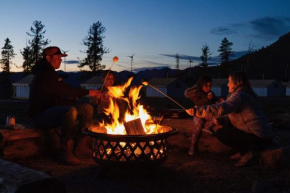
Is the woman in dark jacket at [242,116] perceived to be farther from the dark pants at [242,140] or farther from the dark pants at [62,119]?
the dark pants at [62,119]

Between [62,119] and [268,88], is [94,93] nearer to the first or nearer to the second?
[62,119]

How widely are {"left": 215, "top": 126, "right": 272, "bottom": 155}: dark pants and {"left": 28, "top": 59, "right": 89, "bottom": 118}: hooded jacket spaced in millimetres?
2415

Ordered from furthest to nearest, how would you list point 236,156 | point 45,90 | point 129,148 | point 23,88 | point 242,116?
point 23,88, point 236,156, point 45,90, point 242,116, point 129,148

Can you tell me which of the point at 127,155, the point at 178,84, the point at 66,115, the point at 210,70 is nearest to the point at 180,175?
the point at 127,155

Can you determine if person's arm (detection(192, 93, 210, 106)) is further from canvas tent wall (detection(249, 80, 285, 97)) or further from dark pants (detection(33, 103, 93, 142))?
canvas tent wall (detection(249, 80, 285, 97))

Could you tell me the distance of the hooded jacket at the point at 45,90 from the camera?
538 cm

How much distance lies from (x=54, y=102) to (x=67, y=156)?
95cm

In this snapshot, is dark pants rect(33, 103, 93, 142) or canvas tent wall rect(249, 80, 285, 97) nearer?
dark pants rect(33, 103, 93, 142)

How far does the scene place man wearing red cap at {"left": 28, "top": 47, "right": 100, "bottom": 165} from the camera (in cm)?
534

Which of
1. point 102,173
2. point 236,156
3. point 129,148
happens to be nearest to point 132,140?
point 129,148

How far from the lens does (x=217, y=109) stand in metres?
4.85

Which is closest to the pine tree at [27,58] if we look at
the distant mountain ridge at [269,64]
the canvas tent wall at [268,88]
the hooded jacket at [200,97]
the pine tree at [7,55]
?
the pine tree at [7,55]

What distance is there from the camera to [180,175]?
Result: 4980mm

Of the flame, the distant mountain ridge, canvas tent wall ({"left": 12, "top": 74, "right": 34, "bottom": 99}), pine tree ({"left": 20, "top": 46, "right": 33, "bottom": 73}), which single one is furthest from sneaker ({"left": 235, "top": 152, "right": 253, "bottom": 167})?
the distant mountain ridge
